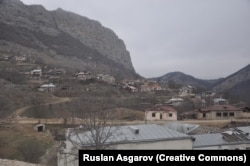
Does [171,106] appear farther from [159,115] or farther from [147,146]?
[147,146]

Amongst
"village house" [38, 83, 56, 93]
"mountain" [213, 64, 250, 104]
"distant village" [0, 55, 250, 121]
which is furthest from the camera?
"mountain" [213, 64, 250, 104]

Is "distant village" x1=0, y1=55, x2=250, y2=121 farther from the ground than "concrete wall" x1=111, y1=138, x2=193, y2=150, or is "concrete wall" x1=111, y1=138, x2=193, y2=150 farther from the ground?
"distant village" x1=0, y1=55, x2=250, y2=121

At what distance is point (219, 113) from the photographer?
5447 cm

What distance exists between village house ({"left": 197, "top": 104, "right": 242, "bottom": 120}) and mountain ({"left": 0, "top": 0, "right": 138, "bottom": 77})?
68.9 meters

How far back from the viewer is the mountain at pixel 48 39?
13162 centimetres

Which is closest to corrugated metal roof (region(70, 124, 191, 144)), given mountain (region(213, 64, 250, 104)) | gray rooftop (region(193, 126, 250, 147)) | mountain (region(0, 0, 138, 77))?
gray rooftop (region(193, 126, 250, 147))

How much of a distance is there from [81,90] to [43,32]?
100083mm

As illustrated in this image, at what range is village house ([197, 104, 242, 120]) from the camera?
177 feet

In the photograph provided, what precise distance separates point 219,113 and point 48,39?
116609mm

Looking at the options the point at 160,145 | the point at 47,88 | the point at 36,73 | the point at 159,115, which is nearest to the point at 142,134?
the point at 160,145

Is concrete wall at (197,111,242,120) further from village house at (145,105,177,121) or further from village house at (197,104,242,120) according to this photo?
village house at (145,105,177,121)

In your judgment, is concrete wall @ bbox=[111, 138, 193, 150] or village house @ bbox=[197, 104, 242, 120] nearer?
concrete wall @ bbox=[111, 138, 193, 150]

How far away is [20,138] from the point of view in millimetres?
35469

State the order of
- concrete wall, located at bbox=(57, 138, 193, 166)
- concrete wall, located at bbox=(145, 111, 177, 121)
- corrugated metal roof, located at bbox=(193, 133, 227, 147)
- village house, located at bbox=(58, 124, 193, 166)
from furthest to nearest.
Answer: concrete wall, located at bbox=(145, 111, 177, 121), corrugated metal roof, located at bbox=(193, 133, 227, 147), concrete wall, located at bbox=(57, 138, 193, 166), village house, located at bbox=(58, 124, 193, 166)
